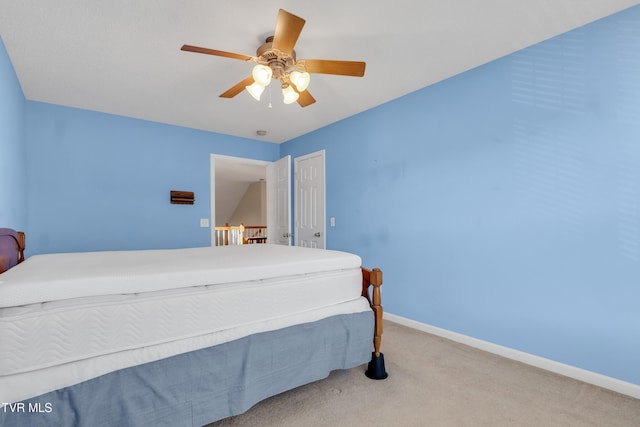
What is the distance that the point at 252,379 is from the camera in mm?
1541

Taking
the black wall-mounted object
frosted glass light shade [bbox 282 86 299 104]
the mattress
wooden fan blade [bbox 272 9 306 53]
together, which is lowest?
the mattress

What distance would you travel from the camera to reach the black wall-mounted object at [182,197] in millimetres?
4031

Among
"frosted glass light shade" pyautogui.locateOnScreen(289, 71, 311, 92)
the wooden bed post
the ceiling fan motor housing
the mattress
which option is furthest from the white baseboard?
the ceiling fan motor housing

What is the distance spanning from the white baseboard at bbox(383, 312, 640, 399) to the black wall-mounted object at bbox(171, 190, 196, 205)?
3.26m

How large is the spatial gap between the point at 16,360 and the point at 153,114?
326cm

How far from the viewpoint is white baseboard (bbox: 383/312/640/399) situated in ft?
6.13

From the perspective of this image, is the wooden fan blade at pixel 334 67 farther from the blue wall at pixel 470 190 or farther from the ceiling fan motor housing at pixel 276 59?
the blue wall at pixel 470 190

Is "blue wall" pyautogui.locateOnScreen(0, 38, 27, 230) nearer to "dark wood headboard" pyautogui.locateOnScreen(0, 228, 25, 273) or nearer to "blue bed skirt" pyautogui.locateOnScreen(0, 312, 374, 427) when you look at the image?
"dark wood headboard" pyautogui.locateOnScreen(0, 228, 25, 273)

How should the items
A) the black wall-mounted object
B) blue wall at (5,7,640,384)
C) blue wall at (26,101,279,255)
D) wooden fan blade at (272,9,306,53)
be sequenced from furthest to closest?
the black wall-mounted object
blue wall at (26,101,279,255)
blue wall at (5,7,640,384)
wooden fan blade at (272,9,306,53)

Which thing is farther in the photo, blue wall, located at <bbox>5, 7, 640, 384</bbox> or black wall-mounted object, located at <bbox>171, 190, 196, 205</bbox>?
black wall-mounted object, located at <bbox>171, 190, 196, 205</bbox>

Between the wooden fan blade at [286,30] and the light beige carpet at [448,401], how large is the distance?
212cm

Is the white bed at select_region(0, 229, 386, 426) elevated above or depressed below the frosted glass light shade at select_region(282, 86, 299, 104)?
below

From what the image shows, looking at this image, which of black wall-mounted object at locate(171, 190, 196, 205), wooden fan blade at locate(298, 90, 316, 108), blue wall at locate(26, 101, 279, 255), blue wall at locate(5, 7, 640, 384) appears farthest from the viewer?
black wall-mounted object at locate(171, 190, 196, 205)

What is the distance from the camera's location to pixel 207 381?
1414 millimetres
